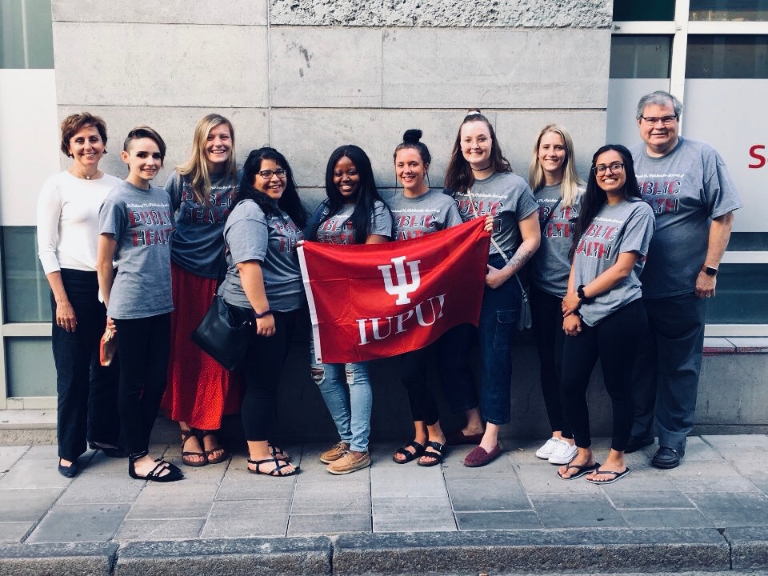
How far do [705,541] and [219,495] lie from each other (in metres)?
2.69

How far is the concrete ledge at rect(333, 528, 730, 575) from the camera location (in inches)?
171

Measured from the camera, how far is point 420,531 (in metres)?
4.53

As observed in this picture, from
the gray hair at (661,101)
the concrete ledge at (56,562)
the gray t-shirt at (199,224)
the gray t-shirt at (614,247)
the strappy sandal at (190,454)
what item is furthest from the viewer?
the strappy sandal at (190,454)

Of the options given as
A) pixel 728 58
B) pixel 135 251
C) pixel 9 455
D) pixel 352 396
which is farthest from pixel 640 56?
pixel 9 455

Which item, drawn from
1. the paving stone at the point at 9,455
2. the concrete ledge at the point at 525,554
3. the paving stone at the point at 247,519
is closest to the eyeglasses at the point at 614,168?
the concrete ledge at the point at 525,554

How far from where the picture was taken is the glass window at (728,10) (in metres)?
6.05

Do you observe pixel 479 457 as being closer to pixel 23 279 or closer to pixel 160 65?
pixel 160 65

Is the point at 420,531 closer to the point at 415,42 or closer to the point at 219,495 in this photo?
the point at 219,495

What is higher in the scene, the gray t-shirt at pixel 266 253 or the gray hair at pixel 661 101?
the gray hair at pixel 661 101

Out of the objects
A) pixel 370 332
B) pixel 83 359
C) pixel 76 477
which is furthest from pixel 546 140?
pixel 76 477

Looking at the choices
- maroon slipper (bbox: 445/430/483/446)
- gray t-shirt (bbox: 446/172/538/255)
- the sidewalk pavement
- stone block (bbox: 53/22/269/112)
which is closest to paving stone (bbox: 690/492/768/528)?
the sidewalk pavement

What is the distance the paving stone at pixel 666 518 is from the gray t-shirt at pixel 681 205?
4.43ft

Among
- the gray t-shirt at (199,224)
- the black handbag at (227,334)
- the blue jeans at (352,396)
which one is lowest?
the blue jeans at (352,396)

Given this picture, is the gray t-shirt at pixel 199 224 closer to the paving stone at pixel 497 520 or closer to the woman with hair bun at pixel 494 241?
the woman with hair bun at pixel 494 241
